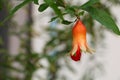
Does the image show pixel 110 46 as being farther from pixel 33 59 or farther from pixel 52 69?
pixel 33 59

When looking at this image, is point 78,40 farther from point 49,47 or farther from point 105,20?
point 49,47

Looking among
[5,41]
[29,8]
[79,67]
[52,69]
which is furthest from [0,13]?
[79,67]

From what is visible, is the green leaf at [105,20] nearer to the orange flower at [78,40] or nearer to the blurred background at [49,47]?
the orange flower at [78,40]

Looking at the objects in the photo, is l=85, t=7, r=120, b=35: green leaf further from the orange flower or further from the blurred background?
the blurred background

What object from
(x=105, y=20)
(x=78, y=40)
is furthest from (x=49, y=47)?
(x=105, y=20)

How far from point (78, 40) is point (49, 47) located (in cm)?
139

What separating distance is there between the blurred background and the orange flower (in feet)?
0.96

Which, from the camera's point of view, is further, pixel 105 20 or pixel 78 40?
pixel 78 40

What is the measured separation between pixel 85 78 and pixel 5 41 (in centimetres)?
89

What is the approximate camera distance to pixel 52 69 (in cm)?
265

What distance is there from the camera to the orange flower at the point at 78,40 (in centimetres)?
114

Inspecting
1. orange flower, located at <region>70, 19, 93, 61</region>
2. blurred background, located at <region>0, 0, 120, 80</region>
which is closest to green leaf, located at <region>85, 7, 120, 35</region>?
orange flower, located at <region>70, 19, 93, 61</region>

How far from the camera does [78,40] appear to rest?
121cm

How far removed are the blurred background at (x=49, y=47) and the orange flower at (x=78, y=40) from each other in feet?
0.96
